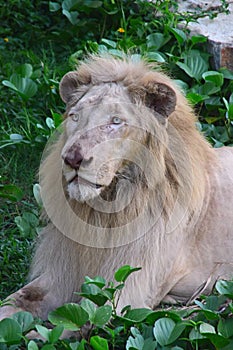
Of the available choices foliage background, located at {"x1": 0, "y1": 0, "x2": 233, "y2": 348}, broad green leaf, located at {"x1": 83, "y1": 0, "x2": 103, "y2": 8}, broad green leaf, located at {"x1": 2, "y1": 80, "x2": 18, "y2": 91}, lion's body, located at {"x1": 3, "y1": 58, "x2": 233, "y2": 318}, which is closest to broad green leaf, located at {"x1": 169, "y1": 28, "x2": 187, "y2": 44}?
foliage background, located at {"x1": 0, "y1": 0, "x2": 233, "y2": 348}

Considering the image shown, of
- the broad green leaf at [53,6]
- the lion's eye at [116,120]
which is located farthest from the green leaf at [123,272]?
the broad green leaf at [53,6]

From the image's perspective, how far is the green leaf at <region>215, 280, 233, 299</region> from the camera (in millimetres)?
3959

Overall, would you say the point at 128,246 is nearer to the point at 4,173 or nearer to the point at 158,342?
the point at 158,342

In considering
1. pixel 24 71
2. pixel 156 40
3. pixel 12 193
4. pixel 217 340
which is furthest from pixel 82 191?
pixel 156 40

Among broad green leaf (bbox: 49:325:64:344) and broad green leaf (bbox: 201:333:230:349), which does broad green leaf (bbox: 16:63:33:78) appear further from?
broad green leaf (bbox: 201:333:230:349)

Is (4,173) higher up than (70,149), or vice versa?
(70,149)

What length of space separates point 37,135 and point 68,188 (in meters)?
2.03

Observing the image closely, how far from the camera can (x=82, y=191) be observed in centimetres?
380

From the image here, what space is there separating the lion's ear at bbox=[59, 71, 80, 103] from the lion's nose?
58cm

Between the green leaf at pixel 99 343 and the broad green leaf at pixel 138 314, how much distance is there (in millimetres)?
246

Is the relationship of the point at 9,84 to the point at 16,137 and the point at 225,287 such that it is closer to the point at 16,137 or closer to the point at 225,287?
the point at 16,137

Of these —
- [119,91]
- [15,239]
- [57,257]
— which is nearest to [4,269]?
[15,239]

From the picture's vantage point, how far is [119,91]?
4.08m

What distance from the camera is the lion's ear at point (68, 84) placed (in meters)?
4.25
